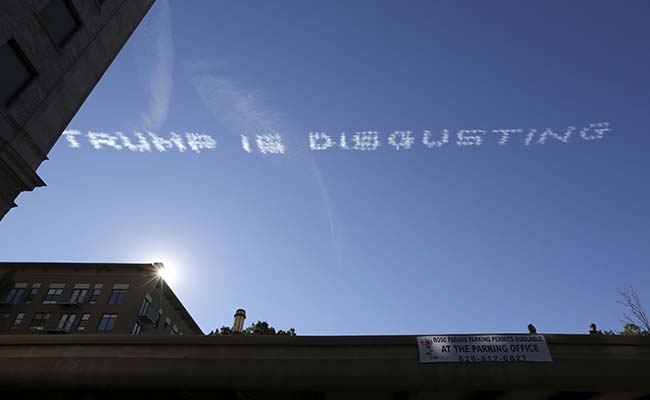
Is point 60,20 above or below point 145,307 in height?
above

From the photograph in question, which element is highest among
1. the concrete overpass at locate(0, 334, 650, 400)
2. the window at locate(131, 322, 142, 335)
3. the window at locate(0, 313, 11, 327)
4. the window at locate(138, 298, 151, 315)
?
the window at locate(138, 298, 151, 315)

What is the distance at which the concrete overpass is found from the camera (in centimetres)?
709

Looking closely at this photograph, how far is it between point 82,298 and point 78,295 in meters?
0.78

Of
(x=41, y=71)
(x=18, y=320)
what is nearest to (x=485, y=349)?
(x=41, y=71)

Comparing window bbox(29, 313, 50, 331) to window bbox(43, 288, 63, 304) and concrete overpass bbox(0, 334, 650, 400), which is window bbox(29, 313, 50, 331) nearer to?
window bbox(43, 288, 63, 304)

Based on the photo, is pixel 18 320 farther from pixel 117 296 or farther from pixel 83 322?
pixel 117 296

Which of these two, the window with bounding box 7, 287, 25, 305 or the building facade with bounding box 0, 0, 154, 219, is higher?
the window with bounding box 7, 287, 25, 305

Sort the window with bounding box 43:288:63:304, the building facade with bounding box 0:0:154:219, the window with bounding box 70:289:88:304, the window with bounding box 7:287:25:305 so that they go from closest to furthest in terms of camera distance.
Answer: the building facade with bounding box 0:0:154:219
the window with bounding box 70:289:88:304
the window with bounding box 43:288:63:304
the window with bounding box 7:287:25:305

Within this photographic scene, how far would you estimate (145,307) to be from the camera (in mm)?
43125

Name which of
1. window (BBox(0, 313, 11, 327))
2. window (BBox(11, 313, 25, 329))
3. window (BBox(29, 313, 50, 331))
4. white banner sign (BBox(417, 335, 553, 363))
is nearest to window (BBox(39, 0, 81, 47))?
white banner sign (BBox(417, 335, 553, 363))

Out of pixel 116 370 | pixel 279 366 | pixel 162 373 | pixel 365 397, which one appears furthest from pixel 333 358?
pixel 116 370

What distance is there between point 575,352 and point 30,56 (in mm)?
21733

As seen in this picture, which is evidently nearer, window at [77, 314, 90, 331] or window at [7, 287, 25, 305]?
window at [77, 314, 90, 331]

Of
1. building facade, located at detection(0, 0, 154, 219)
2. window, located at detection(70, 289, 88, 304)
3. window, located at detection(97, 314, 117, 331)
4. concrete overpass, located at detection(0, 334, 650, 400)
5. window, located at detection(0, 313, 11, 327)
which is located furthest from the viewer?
window, located at detection(70, 289, 88, 304)
